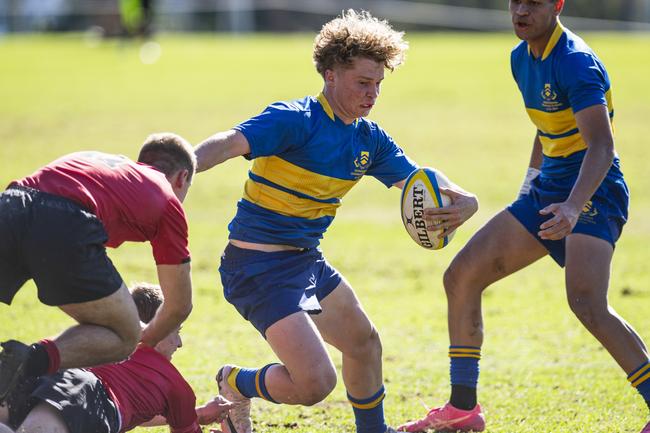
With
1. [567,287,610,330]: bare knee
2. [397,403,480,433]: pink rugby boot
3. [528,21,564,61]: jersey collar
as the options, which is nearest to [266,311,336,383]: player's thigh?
[397,403,480,433]: pink rugby boot

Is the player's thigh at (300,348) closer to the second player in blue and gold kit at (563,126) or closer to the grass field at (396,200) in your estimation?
the grass field at (396,200)

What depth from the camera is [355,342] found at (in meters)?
4.93

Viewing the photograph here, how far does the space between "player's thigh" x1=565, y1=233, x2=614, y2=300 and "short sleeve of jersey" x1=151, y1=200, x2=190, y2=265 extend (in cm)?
191

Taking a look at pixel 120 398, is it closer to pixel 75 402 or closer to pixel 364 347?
pixel 75 402

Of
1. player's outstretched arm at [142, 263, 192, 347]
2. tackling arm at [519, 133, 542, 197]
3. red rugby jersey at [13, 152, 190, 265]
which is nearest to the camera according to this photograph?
red rugby jersey at [13, 152, 190, 265]

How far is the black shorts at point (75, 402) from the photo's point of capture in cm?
423

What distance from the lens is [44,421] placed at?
13.8 feet

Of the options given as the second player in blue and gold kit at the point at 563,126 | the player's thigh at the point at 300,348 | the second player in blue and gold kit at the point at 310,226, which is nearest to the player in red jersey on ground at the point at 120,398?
the second player in blue and gold kit at the point at 310,226

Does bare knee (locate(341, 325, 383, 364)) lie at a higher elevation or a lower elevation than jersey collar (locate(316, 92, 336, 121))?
lower

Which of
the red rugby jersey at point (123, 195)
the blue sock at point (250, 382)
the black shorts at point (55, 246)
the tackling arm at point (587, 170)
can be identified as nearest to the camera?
the black shorts at point (55, 246)

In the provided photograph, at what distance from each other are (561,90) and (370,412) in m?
1.80

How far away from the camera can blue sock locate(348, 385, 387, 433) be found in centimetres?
498

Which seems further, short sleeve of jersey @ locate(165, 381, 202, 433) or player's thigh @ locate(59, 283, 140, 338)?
short sleeve of jersey @ locate(165, 381, 202, 433)

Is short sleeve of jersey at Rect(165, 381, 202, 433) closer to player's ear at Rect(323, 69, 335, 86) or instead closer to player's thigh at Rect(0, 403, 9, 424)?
player's thigh at Rect(0, 403, 9, 424)
